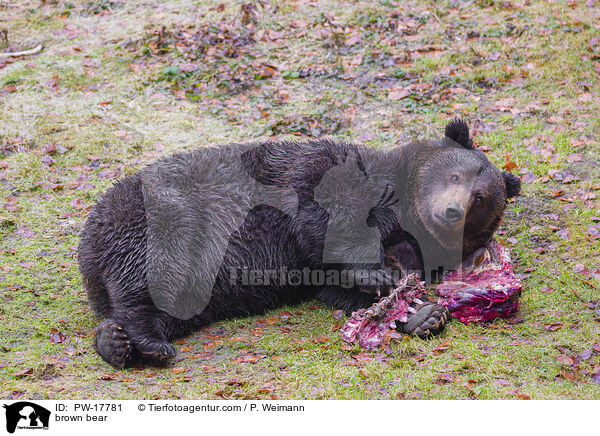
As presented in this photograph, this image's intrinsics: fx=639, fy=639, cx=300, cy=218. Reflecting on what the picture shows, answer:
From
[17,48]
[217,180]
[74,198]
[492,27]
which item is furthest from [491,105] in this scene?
[17,48]

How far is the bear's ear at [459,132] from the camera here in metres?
6.07

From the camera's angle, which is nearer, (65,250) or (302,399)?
(302,399)

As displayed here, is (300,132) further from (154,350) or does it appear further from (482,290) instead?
(154,350)

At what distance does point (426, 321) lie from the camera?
5219 mm

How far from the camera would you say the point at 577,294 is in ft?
18.6

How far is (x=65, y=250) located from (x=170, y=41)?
560 centimetres

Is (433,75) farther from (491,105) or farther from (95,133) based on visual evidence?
(95,133)

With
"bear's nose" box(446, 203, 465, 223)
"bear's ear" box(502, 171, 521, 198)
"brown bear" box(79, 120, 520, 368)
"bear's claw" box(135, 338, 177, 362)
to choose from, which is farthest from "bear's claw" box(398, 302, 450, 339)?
"bear's claw" box(135, 338, 177, 362)

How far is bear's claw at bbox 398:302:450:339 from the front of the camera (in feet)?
17.1

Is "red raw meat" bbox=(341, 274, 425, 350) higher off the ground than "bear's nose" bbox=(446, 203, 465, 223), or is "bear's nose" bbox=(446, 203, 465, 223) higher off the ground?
"bear's nose" bbox=(446, 203, 465, 223)

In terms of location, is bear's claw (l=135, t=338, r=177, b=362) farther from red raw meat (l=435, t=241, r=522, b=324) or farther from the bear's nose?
the bear's nose

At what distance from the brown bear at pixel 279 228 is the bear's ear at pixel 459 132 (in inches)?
0.5

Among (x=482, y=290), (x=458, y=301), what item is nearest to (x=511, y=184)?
(x=482, y=290)

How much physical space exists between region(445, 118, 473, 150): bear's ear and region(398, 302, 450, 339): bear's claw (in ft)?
5.60
